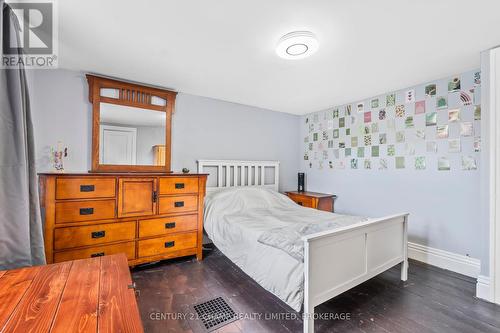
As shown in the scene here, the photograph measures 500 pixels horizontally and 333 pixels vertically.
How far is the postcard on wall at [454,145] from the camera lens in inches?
102

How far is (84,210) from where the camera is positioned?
2.22 meters

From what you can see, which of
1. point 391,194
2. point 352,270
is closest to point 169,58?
point 352,270

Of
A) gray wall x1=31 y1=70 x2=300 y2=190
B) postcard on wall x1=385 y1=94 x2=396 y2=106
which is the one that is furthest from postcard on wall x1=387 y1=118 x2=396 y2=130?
gray wall x1=31 y1=70 x2=300 y2=190

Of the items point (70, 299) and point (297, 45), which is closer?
point (70, 299)

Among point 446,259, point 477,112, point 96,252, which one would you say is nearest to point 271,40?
point 477,112

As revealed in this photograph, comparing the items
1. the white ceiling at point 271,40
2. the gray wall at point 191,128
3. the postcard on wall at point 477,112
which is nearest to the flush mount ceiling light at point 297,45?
the white ceiling at point 271,40

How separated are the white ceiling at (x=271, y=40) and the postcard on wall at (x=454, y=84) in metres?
0.11

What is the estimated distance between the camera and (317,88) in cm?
307

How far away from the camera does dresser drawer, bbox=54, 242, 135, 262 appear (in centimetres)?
214

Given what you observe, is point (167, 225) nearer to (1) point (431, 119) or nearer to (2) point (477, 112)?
(1) point (431, 119)

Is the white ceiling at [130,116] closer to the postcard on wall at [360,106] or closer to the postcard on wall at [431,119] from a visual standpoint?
the postcard on wall at [360,106]

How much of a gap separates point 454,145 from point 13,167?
4.02m

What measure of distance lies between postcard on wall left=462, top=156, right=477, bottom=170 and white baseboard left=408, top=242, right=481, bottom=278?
3.23ft

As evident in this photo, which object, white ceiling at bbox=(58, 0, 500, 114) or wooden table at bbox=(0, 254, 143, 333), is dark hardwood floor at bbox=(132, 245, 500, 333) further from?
white ceiling at bbox=(58, 0, 500, 114)
